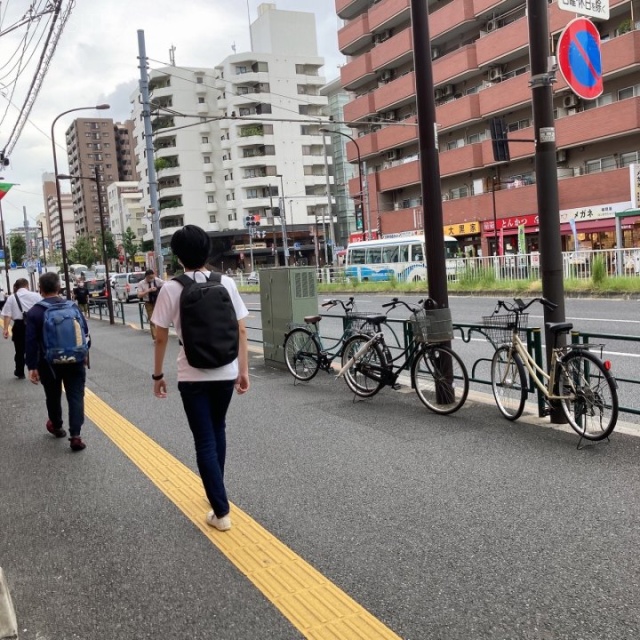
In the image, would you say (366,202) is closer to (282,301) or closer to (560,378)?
(282,301)

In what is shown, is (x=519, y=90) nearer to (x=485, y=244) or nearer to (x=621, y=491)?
(x=485, y=244)

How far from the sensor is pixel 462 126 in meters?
38.4

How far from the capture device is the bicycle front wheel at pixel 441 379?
6.11 metres

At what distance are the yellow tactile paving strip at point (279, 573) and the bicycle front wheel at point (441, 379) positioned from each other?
249 cm

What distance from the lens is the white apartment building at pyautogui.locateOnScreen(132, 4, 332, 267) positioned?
224 feet

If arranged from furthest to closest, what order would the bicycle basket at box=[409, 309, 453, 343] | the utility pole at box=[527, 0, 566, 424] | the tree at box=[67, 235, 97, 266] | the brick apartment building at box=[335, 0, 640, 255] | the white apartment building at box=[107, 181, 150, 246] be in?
the white apartment building at box=[107, 181, 150, 246] → the tree at box=[67, 235, 97, 266] → the brick apartment building at box=[335, 0, 640, 255] → the bicycle basket at box=[409, 309, 453, 343] → the utility pole at box=[527, 0, 566, 424]

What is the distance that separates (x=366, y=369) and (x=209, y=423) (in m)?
3.63

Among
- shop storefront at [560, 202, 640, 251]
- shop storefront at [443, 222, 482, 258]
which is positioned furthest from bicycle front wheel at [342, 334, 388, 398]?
shop storefront at [443, 222, 482, 258]

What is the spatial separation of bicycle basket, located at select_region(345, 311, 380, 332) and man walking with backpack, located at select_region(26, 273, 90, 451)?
2.92m

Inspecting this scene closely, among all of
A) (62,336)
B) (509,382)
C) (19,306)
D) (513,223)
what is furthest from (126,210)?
(509,382)

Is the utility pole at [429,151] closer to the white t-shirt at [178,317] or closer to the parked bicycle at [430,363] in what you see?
the parked bicycle at [430,363]

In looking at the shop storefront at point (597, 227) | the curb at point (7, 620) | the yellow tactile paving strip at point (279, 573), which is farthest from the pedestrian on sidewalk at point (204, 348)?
the shop storefront at point (597, 227)

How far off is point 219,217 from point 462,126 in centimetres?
3987

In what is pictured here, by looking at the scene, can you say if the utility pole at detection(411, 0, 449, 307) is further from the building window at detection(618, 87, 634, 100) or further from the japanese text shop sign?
the japanese text shop sign
